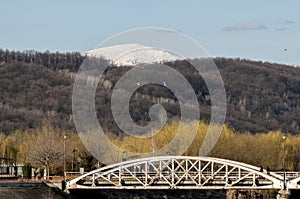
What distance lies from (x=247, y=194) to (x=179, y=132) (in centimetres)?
2290

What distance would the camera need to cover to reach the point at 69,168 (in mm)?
102125

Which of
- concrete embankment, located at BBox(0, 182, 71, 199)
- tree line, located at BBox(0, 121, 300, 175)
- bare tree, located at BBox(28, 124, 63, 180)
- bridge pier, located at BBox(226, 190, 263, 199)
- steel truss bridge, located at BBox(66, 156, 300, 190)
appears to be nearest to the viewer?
concrete embankment, located at BBox(0, 182, 71, 199)

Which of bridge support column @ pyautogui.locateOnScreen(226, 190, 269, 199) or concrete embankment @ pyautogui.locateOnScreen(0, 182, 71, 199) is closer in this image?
concrete embankment @ pyautogui.locateOnScreen(0, 182, 71, 199)

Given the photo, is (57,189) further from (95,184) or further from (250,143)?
(250,143)

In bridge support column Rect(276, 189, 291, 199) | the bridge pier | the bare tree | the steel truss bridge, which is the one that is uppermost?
the bare tree

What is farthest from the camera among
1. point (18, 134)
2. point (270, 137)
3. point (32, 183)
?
point (18, 134)

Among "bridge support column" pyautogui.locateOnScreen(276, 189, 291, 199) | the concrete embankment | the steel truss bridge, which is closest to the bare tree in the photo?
the steel truss bridge

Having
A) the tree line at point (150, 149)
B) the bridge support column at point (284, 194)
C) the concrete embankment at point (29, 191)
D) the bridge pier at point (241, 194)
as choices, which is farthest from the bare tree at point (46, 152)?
the bridge support column at point (284, 194)

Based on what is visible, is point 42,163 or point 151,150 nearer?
point 42,163

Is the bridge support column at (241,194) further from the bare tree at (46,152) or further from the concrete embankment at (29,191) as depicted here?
the concrete embankment at (29,191)

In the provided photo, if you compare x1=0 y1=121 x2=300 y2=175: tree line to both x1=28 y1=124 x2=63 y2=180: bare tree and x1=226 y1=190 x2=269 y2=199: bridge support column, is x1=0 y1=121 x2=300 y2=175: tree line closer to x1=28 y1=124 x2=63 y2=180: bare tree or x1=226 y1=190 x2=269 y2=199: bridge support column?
x1=28 y1=124 x2=63 y2=180: bare tree

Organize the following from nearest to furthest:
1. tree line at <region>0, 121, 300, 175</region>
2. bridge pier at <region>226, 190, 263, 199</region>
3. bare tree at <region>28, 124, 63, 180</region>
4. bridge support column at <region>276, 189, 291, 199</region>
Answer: bridge support column at <region>276, 189, 291, 199</region> → bare tree at <region>28, 124, 63, 180</region> → tree line at <region>0, 121, 300, 175</region> → bridge pier at <region>226, 190, 263, 199</region>

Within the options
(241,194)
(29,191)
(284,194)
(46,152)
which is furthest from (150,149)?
(29,191)

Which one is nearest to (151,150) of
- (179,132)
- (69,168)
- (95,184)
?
(179,132)
